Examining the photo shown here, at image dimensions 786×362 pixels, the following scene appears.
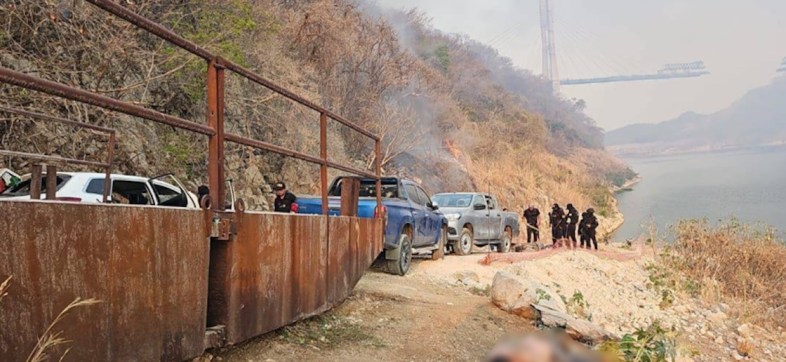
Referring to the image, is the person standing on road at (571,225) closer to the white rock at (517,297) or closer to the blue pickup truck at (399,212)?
the blue pickup truck at (399,212)

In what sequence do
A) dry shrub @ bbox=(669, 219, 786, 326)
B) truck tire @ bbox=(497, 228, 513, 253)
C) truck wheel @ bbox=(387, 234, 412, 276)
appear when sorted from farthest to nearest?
truck tire @ bbox=(497, 228, 513, 253)
dry shrub @ bbox=(669, 219, 786, 326)
truck wheel @ bbox=(387, 234, 412, 276)

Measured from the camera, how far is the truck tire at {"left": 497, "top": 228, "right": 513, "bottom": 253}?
58.1 ft

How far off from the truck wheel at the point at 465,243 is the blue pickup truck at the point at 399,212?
8.84 ft

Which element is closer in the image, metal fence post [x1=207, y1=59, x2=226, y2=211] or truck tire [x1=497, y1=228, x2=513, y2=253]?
metal fence post [x1=207, y1=59, x2=226, y2=211]

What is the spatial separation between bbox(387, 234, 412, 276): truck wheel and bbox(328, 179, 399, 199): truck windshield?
871 millimetres

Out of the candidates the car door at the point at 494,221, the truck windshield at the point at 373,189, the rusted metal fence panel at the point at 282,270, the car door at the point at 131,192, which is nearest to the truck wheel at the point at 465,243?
the car door at the point at 494,221

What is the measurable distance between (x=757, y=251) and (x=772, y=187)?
4970 cm

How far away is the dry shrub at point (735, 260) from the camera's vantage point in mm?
16188

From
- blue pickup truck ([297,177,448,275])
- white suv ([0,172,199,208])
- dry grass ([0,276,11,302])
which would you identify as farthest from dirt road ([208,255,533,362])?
white suv ([0,172,199,208])

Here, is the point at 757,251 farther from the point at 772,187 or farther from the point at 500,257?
the point at 772,187

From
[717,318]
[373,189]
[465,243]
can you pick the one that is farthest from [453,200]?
[717,318]

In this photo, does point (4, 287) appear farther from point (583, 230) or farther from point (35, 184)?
point (583, 230)

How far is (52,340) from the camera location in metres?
2.50

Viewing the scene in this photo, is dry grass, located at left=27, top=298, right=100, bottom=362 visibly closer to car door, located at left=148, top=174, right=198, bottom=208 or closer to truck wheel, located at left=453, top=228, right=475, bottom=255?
car door, located at left=148, top=174, right=198, bottom=208
